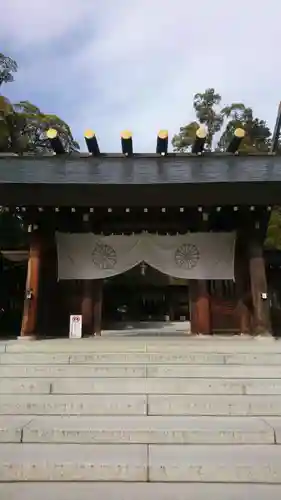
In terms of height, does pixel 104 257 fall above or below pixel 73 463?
below

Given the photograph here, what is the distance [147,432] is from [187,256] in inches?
233

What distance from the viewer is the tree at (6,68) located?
2481cm

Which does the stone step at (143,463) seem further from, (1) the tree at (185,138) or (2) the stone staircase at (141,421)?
(1) the tree at (185,138)

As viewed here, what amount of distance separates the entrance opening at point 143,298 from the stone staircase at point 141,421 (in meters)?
5.61

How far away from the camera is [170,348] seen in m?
7.80

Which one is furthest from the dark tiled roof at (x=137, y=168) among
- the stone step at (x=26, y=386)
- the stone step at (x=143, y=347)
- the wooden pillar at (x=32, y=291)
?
the stone step at (x=26, y=386)

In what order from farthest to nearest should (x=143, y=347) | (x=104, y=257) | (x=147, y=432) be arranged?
1. (x=104, y=257)
2. (x=143, y=347)
3. (x=147, y=432)

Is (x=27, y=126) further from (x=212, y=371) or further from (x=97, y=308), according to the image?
(x=212, y=371)

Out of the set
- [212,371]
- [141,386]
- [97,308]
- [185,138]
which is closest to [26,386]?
[141,386]

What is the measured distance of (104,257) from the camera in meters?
10.3

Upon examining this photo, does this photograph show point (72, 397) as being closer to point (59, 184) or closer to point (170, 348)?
point (170, 348)

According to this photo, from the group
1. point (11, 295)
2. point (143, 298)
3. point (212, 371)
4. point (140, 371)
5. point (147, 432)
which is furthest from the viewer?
point (143, 298)

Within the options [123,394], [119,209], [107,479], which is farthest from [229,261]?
[107,479]
